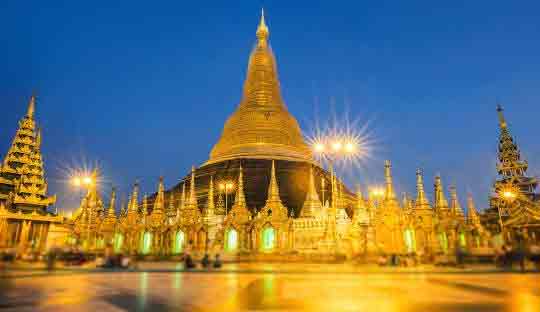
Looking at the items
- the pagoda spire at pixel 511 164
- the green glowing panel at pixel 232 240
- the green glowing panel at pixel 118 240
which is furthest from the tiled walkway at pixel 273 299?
the pagoda spire at pixel 511 164

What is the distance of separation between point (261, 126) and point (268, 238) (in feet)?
87.7

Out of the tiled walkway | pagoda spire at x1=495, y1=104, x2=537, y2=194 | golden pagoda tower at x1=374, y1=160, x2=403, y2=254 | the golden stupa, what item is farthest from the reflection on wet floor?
pagoda spire at x1=495, y1=104, x2=537, y2=194

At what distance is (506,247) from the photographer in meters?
20.6

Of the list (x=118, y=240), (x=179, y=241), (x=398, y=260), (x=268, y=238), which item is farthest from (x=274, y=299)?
(x=118, y=240)

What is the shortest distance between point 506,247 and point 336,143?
12.5 m

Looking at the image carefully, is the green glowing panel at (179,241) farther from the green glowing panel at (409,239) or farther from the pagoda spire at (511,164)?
the pagoda spire at (511,164)

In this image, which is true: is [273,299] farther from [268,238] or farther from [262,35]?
[262,35]

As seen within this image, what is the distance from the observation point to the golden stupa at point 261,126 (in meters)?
50.6

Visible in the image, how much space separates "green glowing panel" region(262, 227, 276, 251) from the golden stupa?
20.6m

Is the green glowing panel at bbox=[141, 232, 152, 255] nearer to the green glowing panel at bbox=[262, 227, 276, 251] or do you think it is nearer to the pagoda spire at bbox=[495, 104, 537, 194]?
the green glowing panel at bbox=[262, 227, 276, 251]

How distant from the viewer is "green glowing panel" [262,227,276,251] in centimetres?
2833

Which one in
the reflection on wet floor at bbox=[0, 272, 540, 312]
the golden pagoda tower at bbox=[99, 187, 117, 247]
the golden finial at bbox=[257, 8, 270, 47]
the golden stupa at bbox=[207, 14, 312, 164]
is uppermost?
the golden finial at bbox=[257, 8, 270, 47]

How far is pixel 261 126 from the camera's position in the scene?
52.7m

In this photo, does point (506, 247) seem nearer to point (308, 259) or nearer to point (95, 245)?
point (308, 259)
